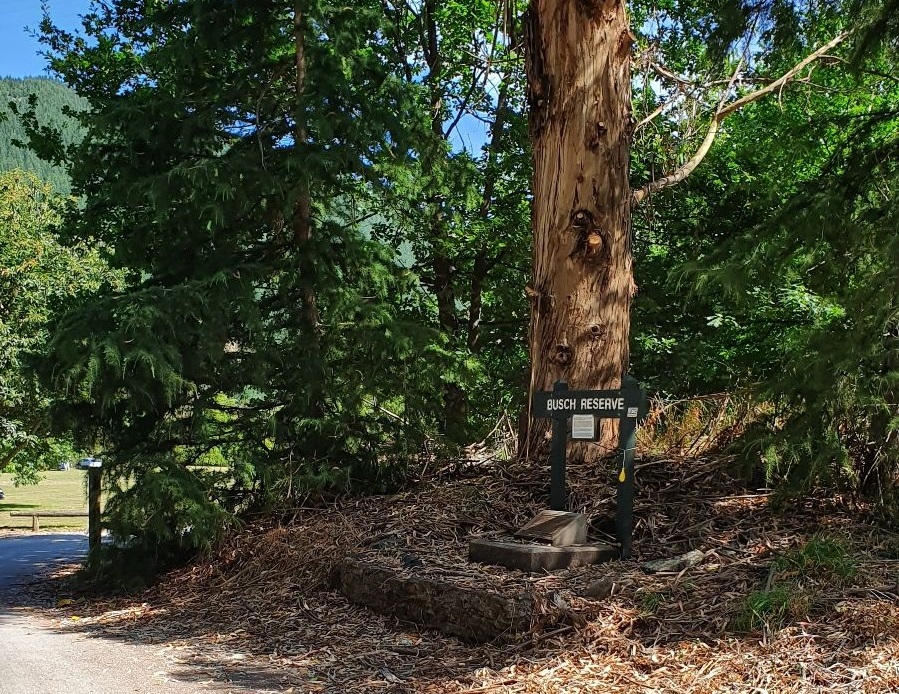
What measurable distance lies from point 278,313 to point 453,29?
7.35 m

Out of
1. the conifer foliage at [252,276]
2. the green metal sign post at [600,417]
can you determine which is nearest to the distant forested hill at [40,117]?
the conifer foliage at [252,276]

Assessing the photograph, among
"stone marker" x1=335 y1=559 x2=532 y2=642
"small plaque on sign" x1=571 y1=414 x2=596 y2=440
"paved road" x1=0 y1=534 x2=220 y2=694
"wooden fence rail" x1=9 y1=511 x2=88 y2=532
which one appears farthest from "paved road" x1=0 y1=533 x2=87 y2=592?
"small plaque on sign" x1=571 y1=414 x2=596 y2=440

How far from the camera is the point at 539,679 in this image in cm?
471

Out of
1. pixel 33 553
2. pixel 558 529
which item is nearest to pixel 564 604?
pixel 558 529

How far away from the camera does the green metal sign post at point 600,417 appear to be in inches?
247

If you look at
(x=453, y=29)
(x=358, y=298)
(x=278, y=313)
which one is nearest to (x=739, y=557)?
(x=358, y=298)

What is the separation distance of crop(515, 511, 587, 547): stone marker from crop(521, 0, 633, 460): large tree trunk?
1.48 meters

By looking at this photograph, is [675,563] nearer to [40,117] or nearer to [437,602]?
[437,602]

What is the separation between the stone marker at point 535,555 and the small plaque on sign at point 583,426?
2.75 ft

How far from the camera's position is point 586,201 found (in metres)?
7.83

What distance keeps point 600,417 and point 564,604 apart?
174cm

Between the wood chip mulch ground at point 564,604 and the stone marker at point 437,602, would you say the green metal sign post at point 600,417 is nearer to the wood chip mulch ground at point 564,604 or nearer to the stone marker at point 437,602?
the wood chip mulch ground at point 564,604

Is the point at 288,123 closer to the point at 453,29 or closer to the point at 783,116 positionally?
the point at 453,29

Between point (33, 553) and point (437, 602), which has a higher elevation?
point (437, 602)
